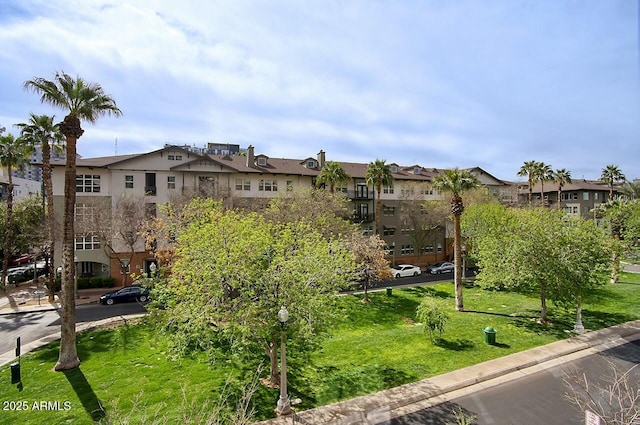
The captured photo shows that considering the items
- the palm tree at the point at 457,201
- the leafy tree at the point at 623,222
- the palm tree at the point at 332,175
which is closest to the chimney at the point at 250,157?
the palm tree at the point at 332,175

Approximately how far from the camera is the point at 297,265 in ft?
42.1

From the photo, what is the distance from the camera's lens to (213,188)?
122ft

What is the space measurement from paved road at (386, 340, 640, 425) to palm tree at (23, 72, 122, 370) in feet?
48.7

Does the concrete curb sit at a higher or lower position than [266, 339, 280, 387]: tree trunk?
lower

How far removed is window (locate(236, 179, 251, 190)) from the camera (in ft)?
135

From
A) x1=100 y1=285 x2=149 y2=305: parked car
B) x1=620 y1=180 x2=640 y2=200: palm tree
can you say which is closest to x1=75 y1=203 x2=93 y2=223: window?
x1=100 y1=285 x2=149 y2=305: parked car

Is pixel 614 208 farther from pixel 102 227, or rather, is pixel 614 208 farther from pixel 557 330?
pixel 102 227

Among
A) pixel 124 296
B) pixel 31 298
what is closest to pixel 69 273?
pixel 124 296

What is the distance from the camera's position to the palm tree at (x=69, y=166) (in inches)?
Result: 628

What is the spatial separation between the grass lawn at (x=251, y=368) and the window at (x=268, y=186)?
22456 millimetres

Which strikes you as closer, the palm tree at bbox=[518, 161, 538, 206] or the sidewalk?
the sidewalk

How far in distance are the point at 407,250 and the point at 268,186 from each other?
21490mm

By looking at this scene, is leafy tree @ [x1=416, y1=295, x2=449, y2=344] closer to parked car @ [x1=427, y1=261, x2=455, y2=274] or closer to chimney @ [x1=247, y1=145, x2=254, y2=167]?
parked car @ [x1=427, y1=261, x2=455, y2=274]

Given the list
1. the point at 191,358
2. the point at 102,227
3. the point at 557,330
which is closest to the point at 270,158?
the point at 102,227
